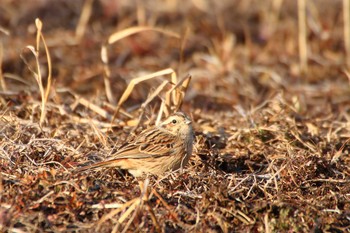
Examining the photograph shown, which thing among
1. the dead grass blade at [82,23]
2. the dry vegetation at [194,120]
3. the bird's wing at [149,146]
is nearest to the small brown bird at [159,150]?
the bird's wing at [149,146]

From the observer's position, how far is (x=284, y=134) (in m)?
7.64

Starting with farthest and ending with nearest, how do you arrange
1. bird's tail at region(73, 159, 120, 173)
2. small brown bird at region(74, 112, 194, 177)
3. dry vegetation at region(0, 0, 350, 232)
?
small brown bird at region(74, 112, 194, 177), bird's tail at region(73, 159, 120, 173), dry vegetation at region(0, 0, 350, 232)

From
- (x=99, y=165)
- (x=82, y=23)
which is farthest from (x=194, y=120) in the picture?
(x=82, y=23)

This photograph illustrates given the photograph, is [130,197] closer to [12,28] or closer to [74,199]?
[74,199]

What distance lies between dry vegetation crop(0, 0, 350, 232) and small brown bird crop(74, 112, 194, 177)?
0.57 ft

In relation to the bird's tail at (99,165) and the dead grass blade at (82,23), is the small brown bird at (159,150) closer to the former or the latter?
the bird's tail at (99,165)

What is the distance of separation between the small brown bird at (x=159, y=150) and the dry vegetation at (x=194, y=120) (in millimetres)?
175

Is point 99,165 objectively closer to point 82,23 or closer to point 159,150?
point 159,150

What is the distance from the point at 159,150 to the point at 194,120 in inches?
65.1

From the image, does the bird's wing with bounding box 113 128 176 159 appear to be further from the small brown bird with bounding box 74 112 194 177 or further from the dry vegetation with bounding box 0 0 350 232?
the dry vegetation with bounding box 0 0 350 232

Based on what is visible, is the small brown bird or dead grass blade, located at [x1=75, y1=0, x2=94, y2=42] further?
dead grass blade, located at [x1=75, y1=0, x2=94, y2=42]

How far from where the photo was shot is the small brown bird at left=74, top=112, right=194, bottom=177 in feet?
22.0

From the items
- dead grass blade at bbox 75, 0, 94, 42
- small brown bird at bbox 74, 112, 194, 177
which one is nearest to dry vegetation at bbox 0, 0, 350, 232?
dead grass blade at bbox 75, 0, 94, 42

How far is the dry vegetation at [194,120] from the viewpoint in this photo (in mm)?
5939
